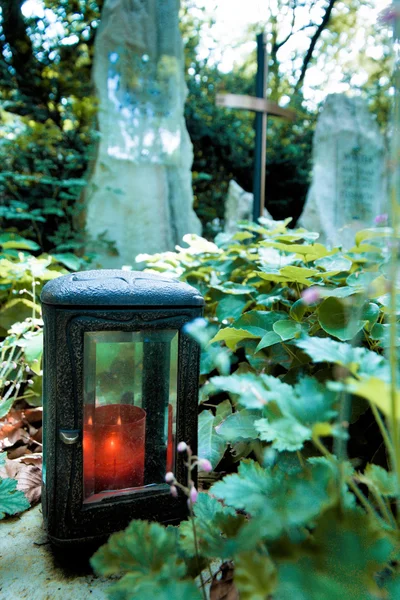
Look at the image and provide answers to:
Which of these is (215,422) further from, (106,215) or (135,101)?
(135,101)

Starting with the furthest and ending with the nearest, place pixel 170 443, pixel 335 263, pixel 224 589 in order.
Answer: pixel 335 263, pixel 170 443, pixel 224 589

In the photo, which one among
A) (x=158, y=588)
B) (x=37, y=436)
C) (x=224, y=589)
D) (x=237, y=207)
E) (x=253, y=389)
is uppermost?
(x=237, y=207)

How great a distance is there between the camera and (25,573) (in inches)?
40.7

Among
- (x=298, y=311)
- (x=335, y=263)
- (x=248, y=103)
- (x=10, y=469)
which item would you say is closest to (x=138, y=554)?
(x=298, y=311)

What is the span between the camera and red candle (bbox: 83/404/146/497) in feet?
3.55

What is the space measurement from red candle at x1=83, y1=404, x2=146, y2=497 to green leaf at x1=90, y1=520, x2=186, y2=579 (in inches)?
17.8

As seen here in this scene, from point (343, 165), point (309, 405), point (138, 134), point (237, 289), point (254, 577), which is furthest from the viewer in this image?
point (343, 165)

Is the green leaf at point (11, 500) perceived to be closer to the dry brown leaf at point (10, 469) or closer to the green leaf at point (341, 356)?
the dry brown leaf at point (10, 469)

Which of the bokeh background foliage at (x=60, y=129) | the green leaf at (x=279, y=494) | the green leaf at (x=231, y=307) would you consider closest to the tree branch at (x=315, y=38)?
the bokeh background foliage at (x=60, y=129)

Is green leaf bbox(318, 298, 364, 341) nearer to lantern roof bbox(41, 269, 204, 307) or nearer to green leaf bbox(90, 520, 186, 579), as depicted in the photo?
lantern roof bbox(41, 269, 204, 307)

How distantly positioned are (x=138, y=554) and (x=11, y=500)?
0.56m

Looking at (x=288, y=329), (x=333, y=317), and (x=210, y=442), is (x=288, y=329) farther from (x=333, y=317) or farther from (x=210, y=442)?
(x=210, y=442)

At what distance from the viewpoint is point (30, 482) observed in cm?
139

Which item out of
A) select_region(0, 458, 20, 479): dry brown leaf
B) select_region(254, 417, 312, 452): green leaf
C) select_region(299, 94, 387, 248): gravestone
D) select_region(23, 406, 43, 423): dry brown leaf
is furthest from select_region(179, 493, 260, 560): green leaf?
select_region(299, 94, 387, 248): gravestone
